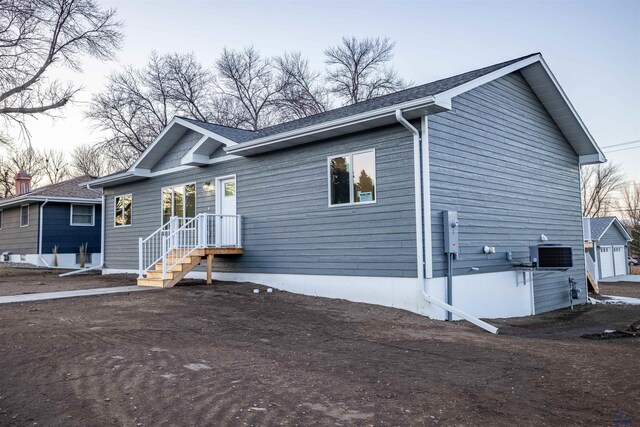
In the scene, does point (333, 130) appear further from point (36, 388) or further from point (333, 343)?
point (36, 388)

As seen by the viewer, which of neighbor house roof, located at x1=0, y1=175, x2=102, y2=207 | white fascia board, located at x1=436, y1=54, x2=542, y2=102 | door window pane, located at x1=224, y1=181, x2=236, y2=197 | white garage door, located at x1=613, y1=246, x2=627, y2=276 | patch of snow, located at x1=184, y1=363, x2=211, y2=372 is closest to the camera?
patch of snow, located at x1=184, y1=363, x2=211, y2=372

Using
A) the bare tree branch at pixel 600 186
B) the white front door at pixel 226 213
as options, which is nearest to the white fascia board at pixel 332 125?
the white front door at pixel 226 213

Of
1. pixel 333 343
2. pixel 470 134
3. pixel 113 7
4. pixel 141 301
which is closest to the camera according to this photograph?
pixel 333 343

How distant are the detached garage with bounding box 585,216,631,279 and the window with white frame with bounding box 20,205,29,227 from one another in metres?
28.5

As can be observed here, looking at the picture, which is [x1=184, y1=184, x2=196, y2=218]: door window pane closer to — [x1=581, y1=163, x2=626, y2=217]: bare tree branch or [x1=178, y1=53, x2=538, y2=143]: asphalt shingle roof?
[x1=178, y1=53, x2=538, y2=143]: asphalt shingle roof

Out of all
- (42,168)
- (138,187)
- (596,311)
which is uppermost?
(42,168)

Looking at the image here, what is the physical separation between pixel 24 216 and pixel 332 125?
68.0 ft

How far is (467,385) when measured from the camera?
476cm

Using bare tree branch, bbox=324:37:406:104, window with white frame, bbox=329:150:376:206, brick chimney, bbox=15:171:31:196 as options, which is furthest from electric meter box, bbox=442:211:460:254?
brick chimney, bbox=15:171:31:196

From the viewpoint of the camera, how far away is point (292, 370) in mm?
5168

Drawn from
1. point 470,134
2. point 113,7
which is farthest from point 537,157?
point 113,7

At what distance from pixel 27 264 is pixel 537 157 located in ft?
72.2

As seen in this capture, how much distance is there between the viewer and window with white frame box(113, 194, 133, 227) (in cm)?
1666

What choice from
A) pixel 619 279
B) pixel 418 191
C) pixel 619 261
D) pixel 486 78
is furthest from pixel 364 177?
pixel 619 261
